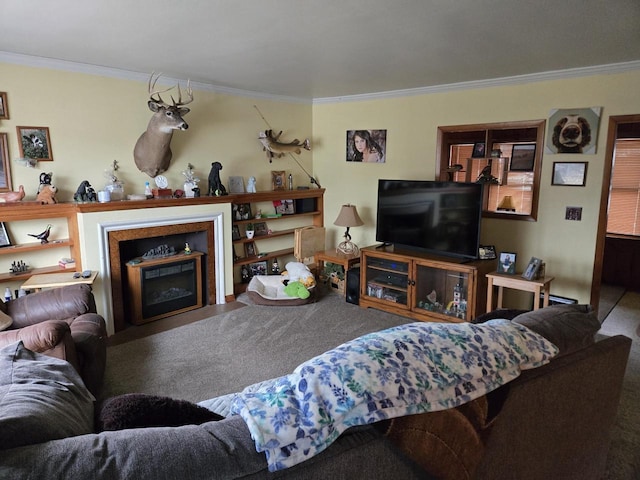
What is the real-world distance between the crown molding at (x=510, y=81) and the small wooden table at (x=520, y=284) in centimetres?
182

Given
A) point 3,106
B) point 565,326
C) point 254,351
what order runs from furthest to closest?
point 254,351
point 3,106
point 565,326

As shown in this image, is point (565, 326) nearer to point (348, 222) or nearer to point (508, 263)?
point (508, 263)

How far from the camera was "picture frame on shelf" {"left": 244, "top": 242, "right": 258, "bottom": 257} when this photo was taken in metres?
5.22

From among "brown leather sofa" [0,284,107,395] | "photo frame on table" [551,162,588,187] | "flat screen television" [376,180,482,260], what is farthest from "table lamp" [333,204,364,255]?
"brown leather sofa" [0,284,107,395]

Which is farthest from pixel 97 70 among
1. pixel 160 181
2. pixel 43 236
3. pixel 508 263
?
Result: pixel 508 263

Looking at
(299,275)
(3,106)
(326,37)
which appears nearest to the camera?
(326,37)

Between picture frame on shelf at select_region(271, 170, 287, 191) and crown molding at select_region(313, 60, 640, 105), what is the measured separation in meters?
1.20

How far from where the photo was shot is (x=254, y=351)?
3527 mm

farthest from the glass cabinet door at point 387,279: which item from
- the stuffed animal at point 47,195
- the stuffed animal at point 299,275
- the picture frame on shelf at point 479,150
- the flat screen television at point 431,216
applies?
the stuffed animal at point 47,195

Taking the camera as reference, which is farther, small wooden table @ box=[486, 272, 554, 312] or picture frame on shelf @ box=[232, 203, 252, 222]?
picture frame on shelf @ box=[232, 203, 252, 222]

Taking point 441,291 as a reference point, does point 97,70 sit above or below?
above

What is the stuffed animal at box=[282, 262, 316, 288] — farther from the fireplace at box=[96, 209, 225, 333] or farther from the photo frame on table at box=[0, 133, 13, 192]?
the photo frame on table at box=[0, 133, 13, 192]

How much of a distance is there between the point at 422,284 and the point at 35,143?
374 centimetres

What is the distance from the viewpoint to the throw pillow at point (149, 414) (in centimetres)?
122
